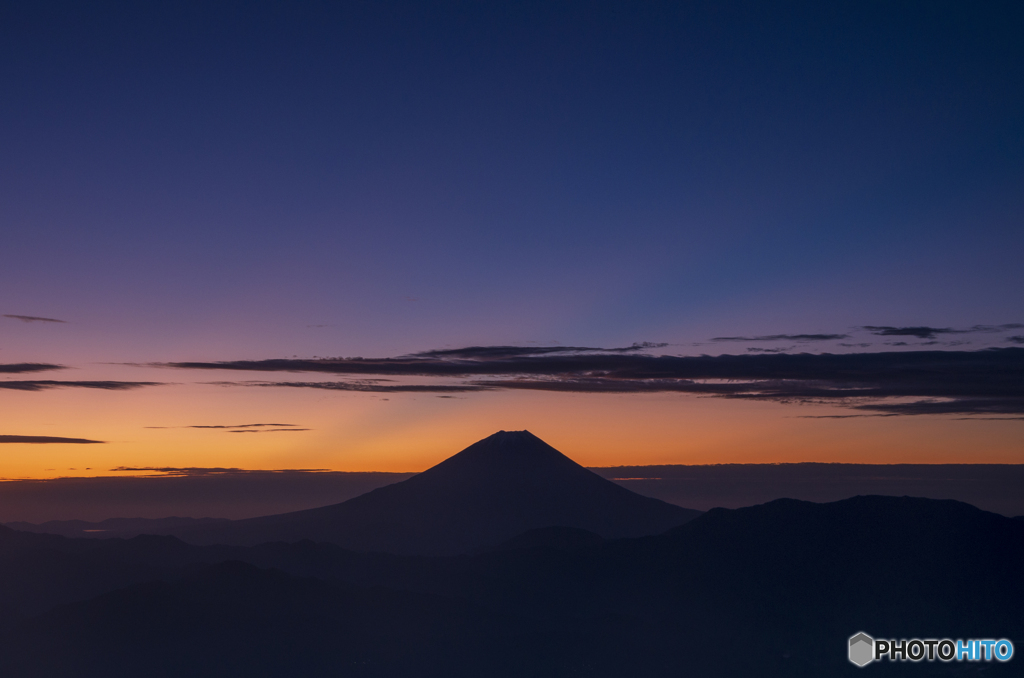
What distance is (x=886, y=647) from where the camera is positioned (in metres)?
57.7

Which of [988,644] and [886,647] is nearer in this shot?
[988,644]

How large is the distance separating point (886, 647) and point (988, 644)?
22.8ft

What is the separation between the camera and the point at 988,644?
174 ft
